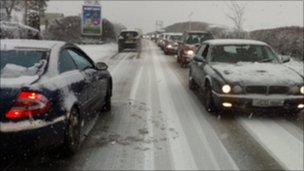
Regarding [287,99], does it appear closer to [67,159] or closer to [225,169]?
[225,169]

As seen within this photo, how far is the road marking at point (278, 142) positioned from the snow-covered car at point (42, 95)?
259 cm

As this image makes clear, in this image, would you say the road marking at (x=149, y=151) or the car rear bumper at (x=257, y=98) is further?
the car rear bumper at (x=257, y=98)

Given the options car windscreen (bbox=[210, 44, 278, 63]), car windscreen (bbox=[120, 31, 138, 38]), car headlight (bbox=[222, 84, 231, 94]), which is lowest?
car windscreen (bbox=[120, 31, 138, 38])

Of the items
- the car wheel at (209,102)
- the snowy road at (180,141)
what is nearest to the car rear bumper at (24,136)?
the snowy road at (180,141)

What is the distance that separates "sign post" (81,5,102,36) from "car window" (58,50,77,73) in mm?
32100

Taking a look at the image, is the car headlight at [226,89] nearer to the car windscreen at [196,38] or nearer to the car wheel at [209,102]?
the car wheel at [209,102]

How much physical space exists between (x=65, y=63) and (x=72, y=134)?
98cm

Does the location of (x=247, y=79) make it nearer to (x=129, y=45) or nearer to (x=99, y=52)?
(x=99, y=52)

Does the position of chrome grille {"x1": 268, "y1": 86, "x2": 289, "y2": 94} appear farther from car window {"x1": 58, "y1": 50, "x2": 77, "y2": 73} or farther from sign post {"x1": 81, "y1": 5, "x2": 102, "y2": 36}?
sign post {"x1": 81, "y1": 5, "x2": 102, "y2": 36}

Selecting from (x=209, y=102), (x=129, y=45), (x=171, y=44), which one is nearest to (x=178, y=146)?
(x=209, y=102)

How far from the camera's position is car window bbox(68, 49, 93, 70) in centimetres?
748

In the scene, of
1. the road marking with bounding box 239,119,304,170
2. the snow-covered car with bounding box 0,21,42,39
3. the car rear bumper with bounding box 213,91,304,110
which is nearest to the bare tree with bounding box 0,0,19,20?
the snow-covered car with bounding box 0,21,42,39

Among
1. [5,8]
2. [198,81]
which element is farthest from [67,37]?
[198,81]

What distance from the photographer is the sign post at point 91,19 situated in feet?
128
